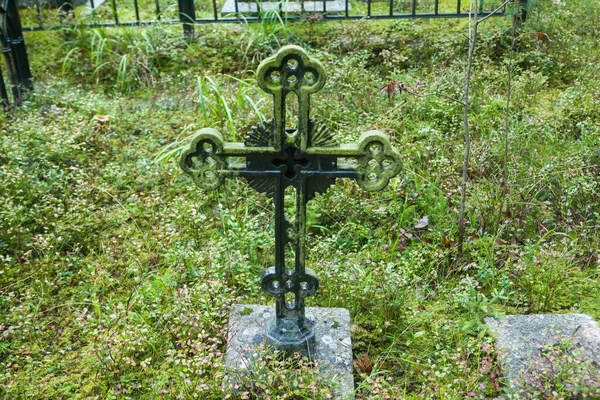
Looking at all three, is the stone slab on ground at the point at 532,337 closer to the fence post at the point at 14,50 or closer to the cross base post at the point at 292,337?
the cross base post at the point at 292,337

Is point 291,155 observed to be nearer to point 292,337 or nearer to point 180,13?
point 292,337

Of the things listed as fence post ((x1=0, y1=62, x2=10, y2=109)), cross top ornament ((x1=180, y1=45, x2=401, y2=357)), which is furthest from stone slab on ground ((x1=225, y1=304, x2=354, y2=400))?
fence post ((x1=0, y1=62, x2=10, y2=109))

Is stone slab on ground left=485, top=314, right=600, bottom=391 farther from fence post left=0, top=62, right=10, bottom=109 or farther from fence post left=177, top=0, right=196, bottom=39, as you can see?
fence post left=177, top=0, right=196, bottom=39

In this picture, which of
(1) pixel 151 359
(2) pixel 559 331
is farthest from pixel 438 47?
(1) pixel 151 359

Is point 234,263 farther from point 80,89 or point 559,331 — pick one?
point 80,89

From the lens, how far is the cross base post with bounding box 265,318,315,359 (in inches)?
112

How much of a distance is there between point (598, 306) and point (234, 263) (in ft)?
6.05

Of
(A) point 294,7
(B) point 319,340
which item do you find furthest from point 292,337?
(A) point 294,7

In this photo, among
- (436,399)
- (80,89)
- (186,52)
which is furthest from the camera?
(186,52)

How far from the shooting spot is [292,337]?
286 centimetres

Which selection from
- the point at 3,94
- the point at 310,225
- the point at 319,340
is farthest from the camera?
the point at 3,94

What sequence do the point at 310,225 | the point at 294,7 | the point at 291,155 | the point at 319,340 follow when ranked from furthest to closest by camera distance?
the point at 294,7, the point at 310,225, the point at 319,340, the point at 291,155

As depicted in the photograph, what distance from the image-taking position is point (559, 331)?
9.27 feet

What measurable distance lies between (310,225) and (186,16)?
10.9 ft
